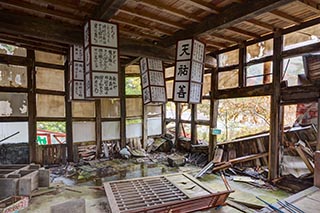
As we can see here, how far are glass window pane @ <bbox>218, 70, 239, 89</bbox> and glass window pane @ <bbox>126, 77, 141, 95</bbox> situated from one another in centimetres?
391

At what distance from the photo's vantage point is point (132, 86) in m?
10.0

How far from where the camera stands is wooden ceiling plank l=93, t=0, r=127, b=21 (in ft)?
12.4

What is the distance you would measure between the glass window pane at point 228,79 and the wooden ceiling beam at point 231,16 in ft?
8.90

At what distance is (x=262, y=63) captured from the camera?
656cm

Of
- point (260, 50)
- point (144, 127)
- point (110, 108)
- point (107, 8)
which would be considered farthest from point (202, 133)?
point (107, 8)

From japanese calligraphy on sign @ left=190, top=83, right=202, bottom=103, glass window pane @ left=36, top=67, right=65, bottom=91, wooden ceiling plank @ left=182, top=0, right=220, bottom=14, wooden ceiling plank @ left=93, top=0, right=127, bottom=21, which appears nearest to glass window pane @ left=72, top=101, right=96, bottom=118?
glass window pane @ left=36, top=67, right=65, bottom=91

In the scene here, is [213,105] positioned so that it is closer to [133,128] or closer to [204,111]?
[204,111]

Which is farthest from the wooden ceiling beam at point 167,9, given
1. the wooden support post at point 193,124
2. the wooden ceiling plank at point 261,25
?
the wooden support post at point 193,124

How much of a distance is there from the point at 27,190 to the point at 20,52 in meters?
4.87

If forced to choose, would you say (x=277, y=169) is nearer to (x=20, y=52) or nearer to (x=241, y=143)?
(x=241, y=143)

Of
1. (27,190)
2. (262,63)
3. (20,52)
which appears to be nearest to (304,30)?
(262,63)

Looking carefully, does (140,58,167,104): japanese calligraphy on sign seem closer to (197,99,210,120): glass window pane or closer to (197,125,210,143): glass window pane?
(197,99,210,120): glass window pane

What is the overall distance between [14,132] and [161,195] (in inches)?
220

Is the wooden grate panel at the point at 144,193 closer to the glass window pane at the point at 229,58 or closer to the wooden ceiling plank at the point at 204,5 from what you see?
the wooden ceiling plank at the point at 204,5
